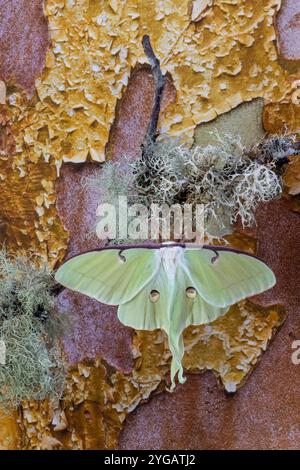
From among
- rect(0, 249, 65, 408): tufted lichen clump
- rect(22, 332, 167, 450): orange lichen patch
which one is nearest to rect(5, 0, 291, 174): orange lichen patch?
rect(0, 249, 65, 408): tufted lichen clump

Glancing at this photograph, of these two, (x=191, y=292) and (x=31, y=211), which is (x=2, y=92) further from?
(x=191, y=292)

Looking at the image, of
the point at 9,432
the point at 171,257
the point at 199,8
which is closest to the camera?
the point at 171,257

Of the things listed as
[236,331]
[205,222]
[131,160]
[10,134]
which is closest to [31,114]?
[10,134]

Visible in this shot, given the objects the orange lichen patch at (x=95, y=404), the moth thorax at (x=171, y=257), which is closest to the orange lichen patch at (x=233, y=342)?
the orange lichen patch at (x=95, y=404)

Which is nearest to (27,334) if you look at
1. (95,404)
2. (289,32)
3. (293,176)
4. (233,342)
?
(95,404)

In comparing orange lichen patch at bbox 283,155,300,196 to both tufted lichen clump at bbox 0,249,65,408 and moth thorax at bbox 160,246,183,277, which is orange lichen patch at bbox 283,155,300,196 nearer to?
moth thorax at bbox 160,246,183,277

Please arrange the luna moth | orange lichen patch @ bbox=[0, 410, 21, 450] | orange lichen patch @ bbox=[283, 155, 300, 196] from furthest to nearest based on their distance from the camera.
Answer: orange lichen patch @ bbox=[0, 410, 21, 450] → orange lichen patch @ bbox=[283, 155, 300, 196] → the luna moth

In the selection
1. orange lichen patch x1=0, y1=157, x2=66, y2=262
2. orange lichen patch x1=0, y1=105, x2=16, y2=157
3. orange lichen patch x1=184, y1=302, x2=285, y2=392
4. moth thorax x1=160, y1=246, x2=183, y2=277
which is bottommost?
orange lichen patch x1=184, y1=302, x2=285, y2=392
